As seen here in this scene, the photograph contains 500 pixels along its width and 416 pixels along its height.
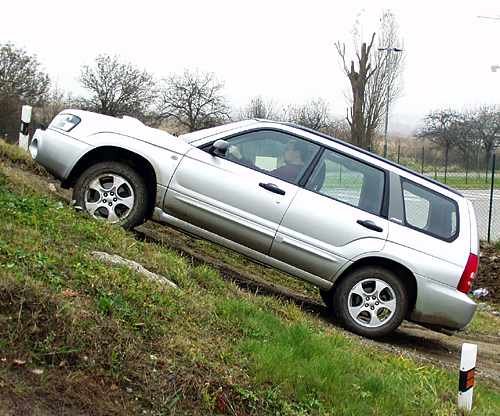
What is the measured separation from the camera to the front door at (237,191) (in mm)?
6438

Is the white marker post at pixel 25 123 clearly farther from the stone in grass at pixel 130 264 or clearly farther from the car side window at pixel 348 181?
the stone in grass at pixel 130 264

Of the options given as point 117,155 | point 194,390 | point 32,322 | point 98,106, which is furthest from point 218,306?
point 98,106

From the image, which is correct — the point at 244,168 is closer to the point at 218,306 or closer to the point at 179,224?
the point at 179,224

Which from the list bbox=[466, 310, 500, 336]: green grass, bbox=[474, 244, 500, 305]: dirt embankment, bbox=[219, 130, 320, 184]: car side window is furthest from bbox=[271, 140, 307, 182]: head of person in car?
bbox=[474, 244, 500, 305]: dirt embankment

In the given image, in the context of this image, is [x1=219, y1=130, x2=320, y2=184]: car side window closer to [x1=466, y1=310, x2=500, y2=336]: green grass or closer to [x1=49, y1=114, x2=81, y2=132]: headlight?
[x1=49, y1=114, x2=81, y2=132]: headlight

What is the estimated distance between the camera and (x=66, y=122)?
22.5ft

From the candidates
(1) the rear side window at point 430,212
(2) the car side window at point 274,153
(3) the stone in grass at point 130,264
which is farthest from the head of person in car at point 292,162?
(3) the stone in grass at point 130,264

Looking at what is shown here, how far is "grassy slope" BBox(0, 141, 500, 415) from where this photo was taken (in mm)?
3412

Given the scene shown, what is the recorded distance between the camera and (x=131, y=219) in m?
6.55

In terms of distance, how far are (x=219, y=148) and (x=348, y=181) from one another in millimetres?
1373

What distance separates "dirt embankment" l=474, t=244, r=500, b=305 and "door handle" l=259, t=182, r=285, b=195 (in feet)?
20.9

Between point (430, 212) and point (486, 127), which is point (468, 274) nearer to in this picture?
point (430, 212)

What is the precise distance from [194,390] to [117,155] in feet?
11.8

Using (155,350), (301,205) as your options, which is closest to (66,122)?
(301,205)
